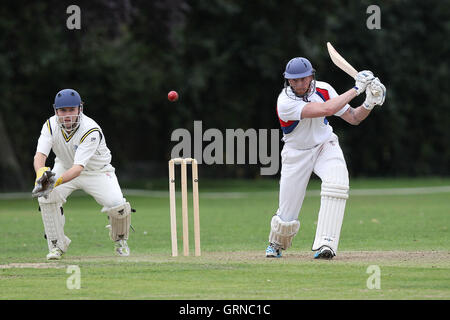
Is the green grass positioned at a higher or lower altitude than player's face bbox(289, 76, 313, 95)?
lower

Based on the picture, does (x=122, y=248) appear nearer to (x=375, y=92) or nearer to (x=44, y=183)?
(x=44, y=183)

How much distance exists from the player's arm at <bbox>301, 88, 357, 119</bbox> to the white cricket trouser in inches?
17.3

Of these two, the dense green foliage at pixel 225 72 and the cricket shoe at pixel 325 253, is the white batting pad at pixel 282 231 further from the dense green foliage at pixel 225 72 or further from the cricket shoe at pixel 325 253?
the dense green foliage at pixel 225 72

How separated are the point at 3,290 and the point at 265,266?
2242mm

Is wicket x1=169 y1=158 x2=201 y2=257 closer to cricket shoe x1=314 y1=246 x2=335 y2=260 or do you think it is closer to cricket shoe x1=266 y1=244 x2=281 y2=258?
cricket shoe x1=266 y1=244 x2=281 y2=258

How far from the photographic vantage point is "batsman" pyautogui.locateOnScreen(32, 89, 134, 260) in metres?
8.83

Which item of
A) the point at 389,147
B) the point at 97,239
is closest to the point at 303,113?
the point at 97,239

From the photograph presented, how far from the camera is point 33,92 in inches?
1101

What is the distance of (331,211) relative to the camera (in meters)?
8.42

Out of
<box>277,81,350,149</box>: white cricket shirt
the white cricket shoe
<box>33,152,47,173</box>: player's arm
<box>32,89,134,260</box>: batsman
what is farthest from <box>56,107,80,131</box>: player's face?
<box>277,81,350,149</box>: white cricket shirt

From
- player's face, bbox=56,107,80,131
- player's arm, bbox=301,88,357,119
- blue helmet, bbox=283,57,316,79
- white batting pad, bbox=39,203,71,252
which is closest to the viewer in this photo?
player's arm, bbox=301,88,357,119

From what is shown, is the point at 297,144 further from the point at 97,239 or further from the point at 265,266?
the point at 97,239

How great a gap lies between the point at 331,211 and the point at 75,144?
2493 mm

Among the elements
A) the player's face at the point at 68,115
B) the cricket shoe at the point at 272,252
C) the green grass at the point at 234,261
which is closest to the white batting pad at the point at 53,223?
the green grass at the point at 234,261
